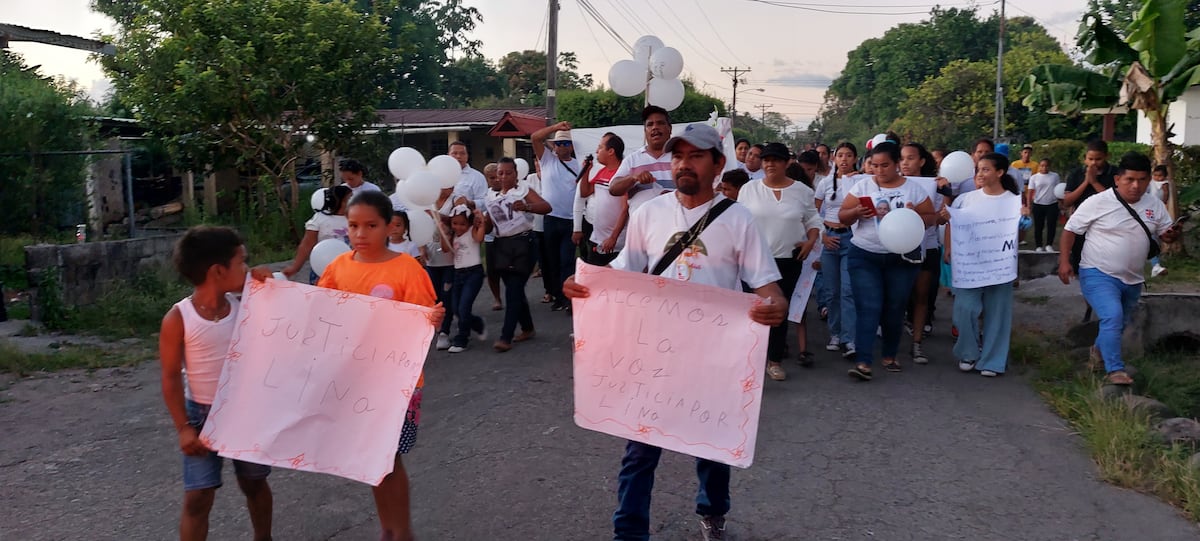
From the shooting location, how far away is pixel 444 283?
8117 mm

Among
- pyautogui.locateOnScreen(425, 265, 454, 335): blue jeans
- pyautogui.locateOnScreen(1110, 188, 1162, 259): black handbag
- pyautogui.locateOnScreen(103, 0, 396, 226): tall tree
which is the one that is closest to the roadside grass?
pyautogui.locateOnScreen(1110, 188, 1162, 259): black handbag

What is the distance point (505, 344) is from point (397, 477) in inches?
172

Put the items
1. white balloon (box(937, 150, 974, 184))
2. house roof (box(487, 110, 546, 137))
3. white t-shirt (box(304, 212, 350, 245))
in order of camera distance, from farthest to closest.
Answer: house roof (box(487, 110, 546, 137)) → white balloon (box(937, 150, 974, 184)) → white t-shirt (box(304, 212, 350, 245))

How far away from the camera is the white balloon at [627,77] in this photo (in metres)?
9.77

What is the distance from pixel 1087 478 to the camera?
487 cm

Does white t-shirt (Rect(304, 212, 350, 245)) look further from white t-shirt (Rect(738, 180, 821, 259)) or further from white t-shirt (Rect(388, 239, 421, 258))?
white t-shirt (Rect(738, 180, 821, 259))

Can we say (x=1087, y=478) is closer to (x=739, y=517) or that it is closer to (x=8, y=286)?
(x=739, y=517)

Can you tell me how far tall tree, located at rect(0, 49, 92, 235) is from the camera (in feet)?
36.6

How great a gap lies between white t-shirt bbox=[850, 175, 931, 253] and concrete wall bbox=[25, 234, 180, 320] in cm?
745

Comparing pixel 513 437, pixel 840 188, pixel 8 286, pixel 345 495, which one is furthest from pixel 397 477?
pixel 8 286

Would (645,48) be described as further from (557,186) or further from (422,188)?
(422,188)

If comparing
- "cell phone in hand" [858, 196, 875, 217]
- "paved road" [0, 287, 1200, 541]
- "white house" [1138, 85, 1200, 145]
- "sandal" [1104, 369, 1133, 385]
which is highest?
"white house" [1138, 85, 1200, 145]

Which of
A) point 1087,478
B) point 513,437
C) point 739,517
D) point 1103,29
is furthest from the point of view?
point 1103,29

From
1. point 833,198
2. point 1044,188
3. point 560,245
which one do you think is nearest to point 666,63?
point 560,245
